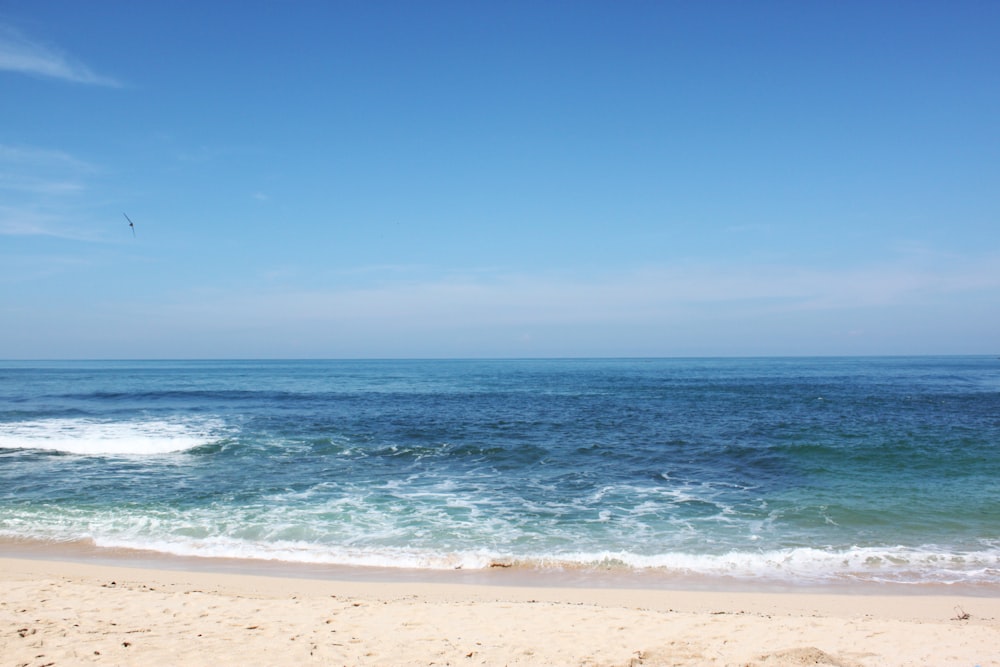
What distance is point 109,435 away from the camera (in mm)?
24328

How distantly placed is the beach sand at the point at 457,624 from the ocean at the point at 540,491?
1380 millimetres

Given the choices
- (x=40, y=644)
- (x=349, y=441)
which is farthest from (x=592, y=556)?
(x=349, y=441)

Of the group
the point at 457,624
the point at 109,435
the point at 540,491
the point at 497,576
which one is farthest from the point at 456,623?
the point at 109,435

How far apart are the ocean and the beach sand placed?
1.38 m

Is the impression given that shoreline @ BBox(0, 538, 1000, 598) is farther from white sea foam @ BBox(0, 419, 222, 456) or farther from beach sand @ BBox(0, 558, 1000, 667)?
white sea foam @ BBox(0, 419, 222, 456)


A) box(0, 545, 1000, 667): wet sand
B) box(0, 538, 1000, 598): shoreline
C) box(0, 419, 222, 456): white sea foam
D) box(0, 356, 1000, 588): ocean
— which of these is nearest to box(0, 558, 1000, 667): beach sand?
box(0, 545, 1000, 667): wet sand

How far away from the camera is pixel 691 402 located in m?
37.8

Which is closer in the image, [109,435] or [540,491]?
[540,491]

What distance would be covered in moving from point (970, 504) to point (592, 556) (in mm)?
9887

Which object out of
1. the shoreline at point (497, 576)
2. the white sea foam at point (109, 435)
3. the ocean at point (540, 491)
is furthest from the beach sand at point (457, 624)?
the white sea foam at point (109, 435)

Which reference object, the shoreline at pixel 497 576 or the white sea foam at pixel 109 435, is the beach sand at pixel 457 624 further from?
the white sea foam at pixel 109 435

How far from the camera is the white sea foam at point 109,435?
2162 centimetres

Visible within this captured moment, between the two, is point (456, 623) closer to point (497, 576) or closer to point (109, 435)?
point (497, 576)

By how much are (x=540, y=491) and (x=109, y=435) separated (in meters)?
19.7
